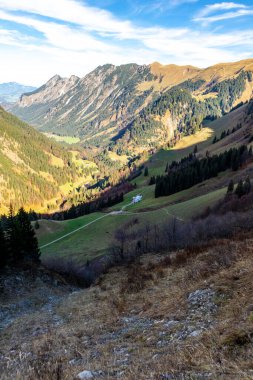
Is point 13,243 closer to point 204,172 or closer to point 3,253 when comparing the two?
point 3,253

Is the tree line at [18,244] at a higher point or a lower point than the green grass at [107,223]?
higher

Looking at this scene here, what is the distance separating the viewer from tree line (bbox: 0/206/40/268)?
47.3 meters

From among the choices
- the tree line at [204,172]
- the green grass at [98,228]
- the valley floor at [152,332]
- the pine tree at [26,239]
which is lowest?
the green grass at [98,228]

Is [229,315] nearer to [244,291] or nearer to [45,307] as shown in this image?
[244,291]

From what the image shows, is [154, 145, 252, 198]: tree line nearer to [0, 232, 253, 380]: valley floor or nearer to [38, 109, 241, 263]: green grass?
[38, 109, 241, 263]: green grass

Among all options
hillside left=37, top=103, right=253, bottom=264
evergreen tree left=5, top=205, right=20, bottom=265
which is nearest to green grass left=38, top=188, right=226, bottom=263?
hillside left=37, top=103, right=253, bottom=264

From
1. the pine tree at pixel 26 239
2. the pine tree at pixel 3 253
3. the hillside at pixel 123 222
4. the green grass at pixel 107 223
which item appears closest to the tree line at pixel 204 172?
the hillside at pixel 123 222

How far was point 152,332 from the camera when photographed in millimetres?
17453

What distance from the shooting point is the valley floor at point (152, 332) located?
11344 millimetres

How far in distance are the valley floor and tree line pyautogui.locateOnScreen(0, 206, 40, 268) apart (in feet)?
57.5

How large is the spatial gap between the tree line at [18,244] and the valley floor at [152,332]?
1754 cm

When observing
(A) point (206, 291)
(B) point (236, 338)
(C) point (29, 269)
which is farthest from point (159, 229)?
(B) point (236, 338)

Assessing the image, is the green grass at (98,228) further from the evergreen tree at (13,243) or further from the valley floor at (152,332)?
the valley floor at (152,332)

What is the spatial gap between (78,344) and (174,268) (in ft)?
59.8
